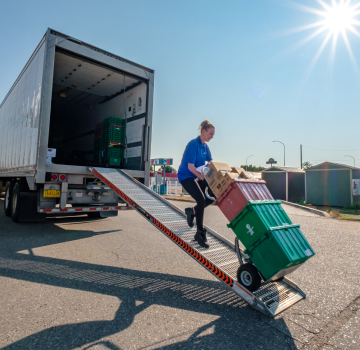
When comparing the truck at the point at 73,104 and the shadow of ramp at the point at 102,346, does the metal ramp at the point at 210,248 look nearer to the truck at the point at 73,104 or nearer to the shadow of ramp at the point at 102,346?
the truck at the point at 73,104

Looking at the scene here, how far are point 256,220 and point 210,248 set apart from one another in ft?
3.94

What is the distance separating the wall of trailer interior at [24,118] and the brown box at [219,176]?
4.21m

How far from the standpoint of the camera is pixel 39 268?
13.4 feet

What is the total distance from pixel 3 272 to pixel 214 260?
114 inches

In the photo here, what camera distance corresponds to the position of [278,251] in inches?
108

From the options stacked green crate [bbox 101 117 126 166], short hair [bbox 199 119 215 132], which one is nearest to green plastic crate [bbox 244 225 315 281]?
short hair [bbox 199 119 215 132]

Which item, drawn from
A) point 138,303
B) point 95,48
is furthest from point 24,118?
point 138,303

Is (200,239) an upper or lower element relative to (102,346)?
upper

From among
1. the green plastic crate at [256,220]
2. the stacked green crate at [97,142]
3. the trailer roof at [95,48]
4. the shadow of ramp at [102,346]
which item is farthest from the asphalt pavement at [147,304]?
the trailer roof at [95,48]

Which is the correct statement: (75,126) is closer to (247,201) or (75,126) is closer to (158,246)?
(158,246)

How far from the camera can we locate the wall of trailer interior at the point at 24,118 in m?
6.16

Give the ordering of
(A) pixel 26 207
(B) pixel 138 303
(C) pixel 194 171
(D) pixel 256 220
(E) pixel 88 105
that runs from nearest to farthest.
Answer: (D) pixel 256 220, (B) pixel 138 303, (C) pixel 194 171, (A) pixel 26 207, (E) pixel 88 105

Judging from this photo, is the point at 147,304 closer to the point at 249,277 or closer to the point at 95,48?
the point at 249,277

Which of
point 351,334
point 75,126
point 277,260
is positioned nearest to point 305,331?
point 351,334
